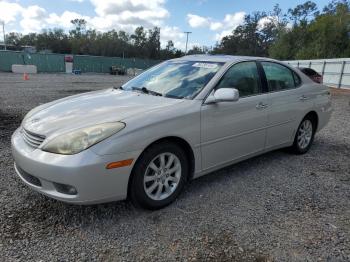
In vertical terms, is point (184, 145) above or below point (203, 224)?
above

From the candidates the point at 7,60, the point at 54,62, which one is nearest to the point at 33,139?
the point at 7,60

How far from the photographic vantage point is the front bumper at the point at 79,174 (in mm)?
2697

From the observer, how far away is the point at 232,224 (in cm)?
310

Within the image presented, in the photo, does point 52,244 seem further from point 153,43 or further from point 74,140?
point 153,43

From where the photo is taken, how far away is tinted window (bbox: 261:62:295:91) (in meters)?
4.53

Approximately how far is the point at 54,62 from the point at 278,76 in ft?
125

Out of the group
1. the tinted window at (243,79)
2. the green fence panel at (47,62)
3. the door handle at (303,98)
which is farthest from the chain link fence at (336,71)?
the green fence panel at (47,62)

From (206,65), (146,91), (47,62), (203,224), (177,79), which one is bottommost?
(203,224)

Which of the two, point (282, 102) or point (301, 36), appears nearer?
point (282, 102)

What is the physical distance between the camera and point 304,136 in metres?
5.30

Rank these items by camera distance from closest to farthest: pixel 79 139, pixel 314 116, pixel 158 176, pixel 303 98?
pixel 79 139
pixel 158 176
pixel 303 98
pixel 314 116

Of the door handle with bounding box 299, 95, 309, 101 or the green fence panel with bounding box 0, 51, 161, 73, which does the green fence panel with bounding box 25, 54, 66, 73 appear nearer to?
the green fence panel with bounding box 0, 51, 161, 73

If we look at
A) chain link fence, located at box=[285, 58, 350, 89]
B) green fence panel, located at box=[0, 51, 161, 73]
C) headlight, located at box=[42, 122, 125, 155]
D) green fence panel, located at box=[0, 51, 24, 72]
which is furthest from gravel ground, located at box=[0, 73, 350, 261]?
green fence panel, located at box=[0, 51, 161, 73]

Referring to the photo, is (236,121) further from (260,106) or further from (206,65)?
(206,65)
